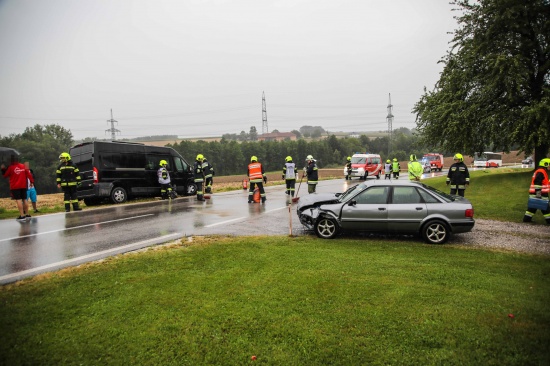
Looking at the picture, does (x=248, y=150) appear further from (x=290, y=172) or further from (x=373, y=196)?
(x=373, y=196)

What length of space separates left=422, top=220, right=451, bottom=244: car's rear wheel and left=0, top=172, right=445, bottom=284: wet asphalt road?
9.97 ft

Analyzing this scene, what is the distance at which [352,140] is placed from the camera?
99938mm

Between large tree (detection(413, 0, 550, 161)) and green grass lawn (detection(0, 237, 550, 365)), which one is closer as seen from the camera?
green grass lawn (detection(0, 237, 550, 365))

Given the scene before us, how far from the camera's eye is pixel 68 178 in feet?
40.7

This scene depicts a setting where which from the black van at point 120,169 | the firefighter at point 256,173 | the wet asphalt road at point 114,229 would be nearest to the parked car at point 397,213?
the wet asphalt road at point 114,229

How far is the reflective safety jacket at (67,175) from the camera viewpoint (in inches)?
484

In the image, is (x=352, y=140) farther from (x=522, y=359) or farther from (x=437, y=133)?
(x=522, y=359)

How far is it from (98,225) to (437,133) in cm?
1922

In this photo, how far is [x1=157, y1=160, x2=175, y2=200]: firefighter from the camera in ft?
49.9

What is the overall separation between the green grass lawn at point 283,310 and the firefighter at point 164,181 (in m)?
9.18

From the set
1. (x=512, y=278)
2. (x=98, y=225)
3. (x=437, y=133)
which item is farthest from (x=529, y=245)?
(x=437, y=133)

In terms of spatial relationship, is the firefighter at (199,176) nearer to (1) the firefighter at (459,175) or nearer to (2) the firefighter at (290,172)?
(2) the firefighter at (290,172)

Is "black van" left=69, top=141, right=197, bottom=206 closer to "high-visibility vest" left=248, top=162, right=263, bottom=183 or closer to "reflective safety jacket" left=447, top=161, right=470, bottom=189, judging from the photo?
"high-visibility vest" left=248, top=162, right=263, bottom=183

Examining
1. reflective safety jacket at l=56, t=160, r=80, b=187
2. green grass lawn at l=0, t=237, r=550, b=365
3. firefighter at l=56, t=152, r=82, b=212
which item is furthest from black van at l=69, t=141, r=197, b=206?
green grass lawn at l=0, t=237, r=550, b=365
